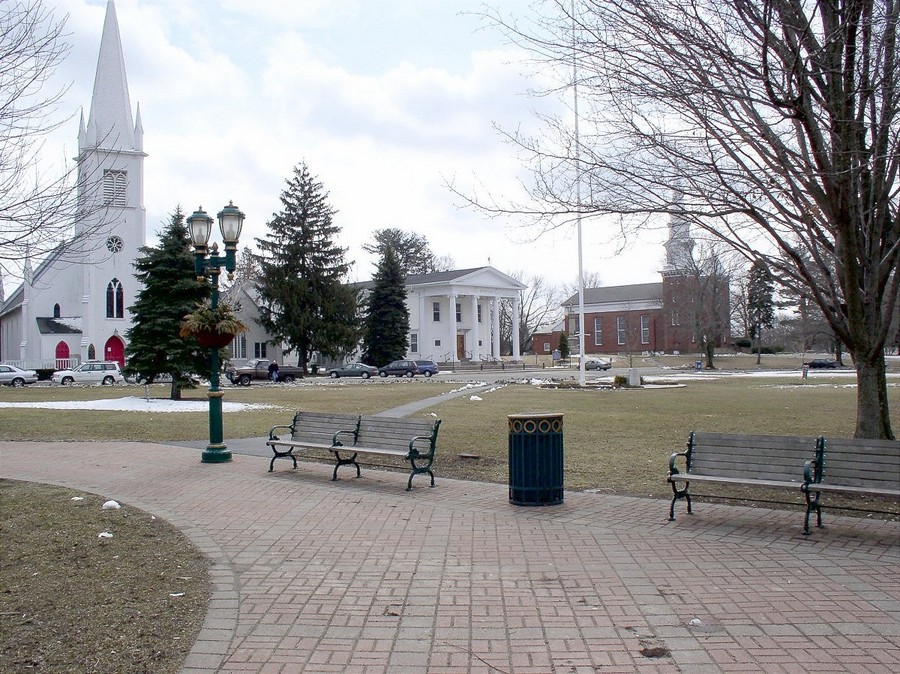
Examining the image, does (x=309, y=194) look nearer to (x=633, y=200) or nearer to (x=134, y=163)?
(x=134, y=163)

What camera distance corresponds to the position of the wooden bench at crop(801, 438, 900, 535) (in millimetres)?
7676

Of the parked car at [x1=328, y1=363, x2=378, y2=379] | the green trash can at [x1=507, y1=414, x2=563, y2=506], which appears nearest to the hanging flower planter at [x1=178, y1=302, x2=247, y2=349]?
the green trash can at [x1=507, y1=414, x2=563, y2=506]

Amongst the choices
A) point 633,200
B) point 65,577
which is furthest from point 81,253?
point 633,200

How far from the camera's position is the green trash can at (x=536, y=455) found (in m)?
9.16

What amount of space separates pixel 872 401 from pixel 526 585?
7750mm

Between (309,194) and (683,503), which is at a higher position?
(309,194)

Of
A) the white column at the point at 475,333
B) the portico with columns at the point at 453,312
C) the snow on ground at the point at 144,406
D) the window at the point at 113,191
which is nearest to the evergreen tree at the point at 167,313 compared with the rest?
the snow on ground at the point at 144,406

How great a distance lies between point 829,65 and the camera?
9.09 metres

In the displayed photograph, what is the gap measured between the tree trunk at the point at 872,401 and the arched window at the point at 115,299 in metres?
62.1

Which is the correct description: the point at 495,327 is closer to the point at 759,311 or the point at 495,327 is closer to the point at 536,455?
the point at 759,311

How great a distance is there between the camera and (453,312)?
256 ft

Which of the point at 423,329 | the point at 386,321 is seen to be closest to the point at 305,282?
the point at 386,321

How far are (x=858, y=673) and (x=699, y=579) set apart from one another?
1.89 metres

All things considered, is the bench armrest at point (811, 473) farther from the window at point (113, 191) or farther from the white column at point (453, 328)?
the white column at point (453, 328)
